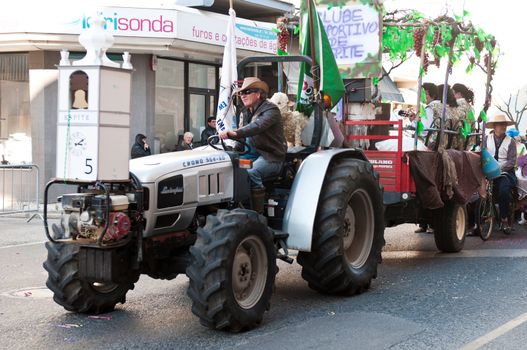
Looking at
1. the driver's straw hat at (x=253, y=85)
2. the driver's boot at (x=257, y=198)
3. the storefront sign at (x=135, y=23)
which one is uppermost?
the storefront sign at (x=135, y=23)

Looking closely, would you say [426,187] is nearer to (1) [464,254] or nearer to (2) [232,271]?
(1) [464,254]

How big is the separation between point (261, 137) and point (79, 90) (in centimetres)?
198

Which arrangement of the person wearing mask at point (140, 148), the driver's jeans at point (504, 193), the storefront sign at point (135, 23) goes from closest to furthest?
the driver's jeans at point (504, 193) → the person wearing mask at point (140, 148) → the storefront sign at point (135, 23)

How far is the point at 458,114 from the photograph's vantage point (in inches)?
409

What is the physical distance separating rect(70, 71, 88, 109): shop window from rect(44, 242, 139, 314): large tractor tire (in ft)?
3.95

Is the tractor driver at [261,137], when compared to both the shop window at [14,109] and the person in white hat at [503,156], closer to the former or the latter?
the person in white hat at [503,156]

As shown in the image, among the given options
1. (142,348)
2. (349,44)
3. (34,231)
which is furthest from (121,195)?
(34,231)

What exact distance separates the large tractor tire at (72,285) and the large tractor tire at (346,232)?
1.75 metres

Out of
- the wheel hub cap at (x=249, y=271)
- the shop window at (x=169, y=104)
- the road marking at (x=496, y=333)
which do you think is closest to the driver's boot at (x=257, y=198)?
the wheel hub cap at (x=249, y=271)

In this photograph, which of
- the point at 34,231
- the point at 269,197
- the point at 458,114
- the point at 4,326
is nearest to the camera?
the point at 4,326

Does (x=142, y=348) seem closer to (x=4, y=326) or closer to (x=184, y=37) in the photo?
(x=4, y=326)

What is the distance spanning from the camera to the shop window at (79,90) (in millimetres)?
5391

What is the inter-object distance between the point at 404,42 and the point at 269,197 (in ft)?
12.8

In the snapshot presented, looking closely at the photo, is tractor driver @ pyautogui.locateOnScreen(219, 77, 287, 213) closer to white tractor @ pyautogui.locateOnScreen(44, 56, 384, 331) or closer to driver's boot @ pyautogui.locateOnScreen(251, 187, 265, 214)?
driver's boot @ pyautogui.locateOnScreen(251, 187, 265, 214)
